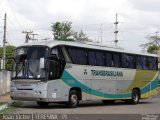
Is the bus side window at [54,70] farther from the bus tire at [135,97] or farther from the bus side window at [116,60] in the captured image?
the bus tire at [135,97]

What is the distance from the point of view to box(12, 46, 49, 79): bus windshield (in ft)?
73.9

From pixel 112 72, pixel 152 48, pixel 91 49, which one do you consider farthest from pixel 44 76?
pixel 152 48

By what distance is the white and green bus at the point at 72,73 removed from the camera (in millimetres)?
22562

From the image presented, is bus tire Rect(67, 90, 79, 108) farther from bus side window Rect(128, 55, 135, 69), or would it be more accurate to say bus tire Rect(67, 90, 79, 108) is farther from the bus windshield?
bus side window Rect(128, 55, 135, 69)

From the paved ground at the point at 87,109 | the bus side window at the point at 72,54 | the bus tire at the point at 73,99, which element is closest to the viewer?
the paved ground at the point at 87,109

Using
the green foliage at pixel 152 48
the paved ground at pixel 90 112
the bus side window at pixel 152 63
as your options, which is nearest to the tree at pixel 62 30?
the green foliage at pixel 152 48

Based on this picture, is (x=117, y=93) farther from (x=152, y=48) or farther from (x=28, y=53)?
(x=152, y=48)

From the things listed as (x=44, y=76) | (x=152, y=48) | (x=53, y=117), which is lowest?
(x=53, y=117)

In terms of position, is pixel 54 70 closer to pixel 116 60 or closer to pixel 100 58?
pixel 100 58

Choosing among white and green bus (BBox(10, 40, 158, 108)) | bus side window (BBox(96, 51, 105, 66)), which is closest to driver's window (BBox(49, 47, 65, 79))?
white and green bus (BBox(10, 40, 158, 108))

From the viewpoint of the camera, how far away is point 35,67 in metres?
22.6

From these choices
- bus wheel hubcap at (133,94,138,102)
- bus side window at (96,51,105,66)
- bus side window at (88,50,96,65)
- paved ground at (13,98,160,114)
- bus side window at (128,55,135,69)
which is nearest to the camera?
paved ground at (13,98,160,114)

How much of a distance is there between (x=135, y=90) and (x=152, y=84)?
91.9 inches

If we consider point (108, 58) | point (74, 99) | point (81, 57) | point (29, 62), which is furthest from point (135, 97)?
point (29, 62)
